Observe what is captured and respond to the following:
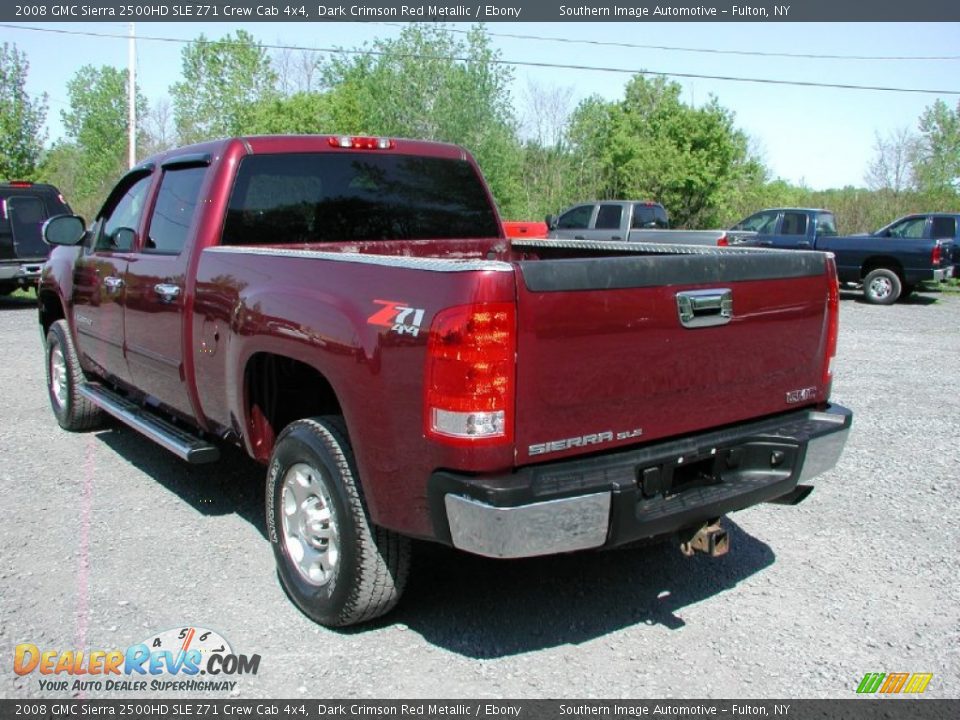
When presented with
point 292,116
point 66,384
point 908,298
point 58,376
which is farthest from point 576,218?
point 292,116

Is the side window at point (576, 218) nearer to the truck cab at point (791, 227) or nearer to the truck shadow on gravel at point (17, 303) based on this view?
the truck cab at point (791, 227)

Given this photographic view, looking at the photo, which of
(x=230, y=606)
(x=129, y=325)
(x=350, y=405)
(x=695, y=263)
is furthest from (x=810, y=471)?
(x=129, y=325)

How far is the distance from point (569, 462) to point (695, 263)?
35.2 inches

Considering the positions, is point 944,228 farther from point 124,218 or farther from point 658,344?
point 658,344

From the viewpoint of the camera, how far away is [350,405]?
3070 millimetres

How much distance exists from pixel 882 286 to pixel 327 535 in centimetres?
1656

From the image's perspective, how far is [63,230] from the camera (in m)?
5.59

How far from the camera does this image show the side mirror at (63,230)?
5.56 m

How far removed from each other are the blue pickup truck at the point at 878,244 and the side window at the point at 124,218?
46.0 feet

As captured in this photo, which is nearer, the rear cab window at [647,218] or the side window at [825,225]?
the side window at [825,225]

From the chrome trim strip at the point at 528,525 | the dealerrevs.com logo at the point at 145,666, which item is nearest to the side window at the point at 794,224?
the chrome trim strip at the point at 528,525

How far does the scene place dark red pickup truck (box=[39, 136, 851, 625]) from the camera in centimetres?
272

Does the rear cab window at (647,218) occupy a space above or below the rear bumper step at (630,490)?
above

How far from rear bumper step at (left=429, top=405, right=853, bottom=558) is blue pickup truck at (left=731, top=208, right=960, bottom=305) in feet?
47.9
